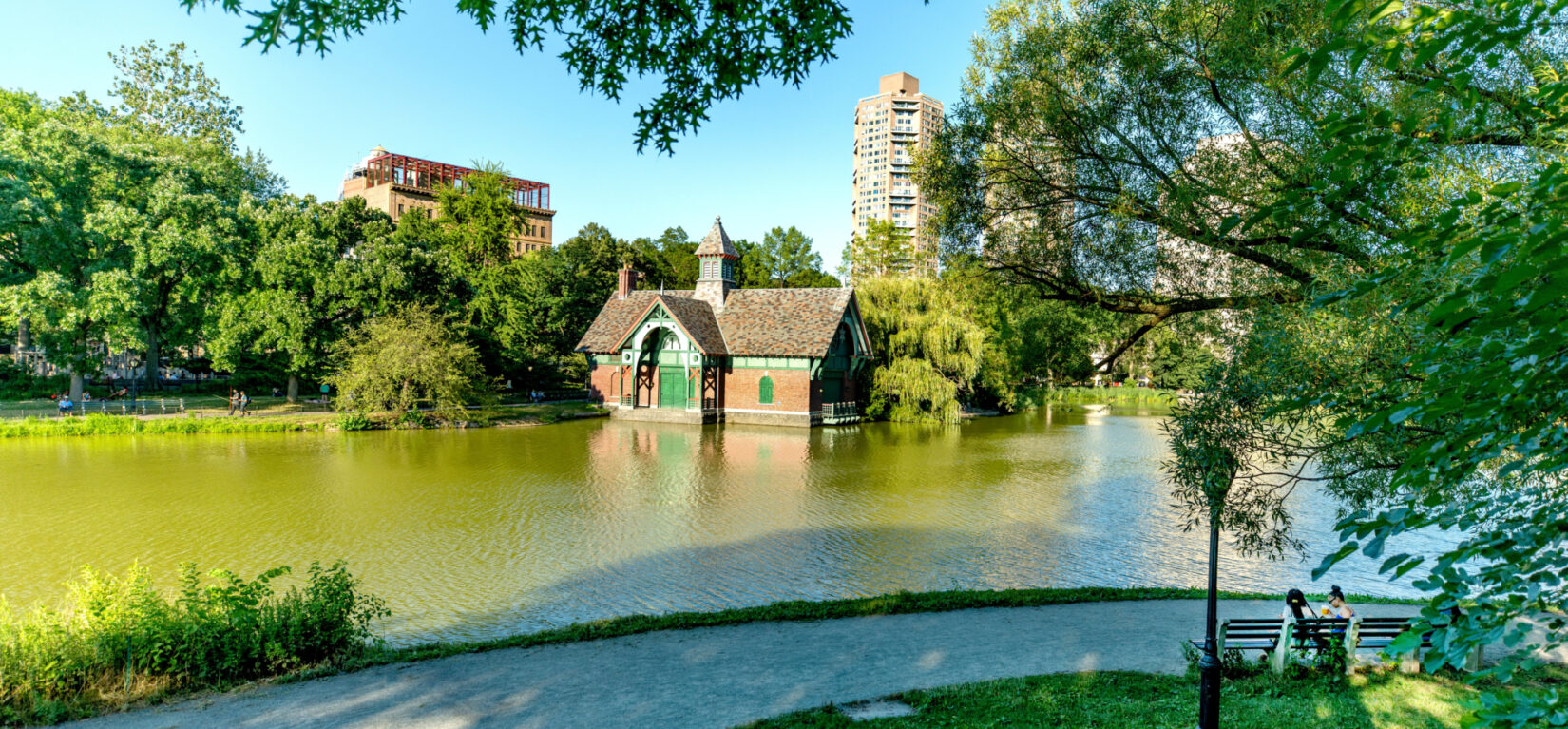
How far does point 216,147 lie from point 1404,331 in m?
52.0

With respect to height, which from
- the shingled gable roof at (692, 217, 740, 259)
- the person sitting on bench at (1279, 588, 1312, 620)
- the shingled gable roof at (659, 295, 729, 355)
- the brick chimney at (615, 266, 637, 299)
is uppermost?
the shingled gable roof at (692, 217, 740, 259)

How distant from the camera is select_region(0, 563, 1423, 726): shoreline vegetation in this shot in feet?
23.2

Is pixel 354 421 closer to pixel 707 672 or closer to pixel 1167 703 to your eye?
pixel 707 672

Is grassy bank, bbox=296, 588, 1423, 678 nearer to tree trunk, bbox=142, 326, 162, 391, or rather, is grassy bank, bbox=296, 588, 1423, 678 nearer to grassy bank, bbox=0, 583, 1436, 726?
grassy bank, bbox=0, 583, 1436, 726

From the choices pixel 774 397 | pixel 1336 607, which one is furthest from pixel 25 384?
pixel 1336 607

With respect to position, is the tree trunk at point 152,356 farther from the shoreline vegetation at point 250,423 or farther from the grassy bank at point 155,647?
the grassy bank at point 155,647

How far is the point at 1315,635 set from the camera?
819cm

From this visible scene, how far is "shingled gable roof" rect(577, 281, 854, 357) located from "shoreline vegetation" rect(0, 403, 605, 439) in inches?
258

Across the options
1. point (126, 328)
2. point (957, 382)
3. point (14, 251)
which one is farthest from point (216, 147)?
point (957, 382)

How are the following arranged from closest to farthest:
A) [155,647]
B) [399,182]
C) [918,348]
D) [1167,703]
Answer: [1167,703] < [155,647] < [918,348] < [399,182]

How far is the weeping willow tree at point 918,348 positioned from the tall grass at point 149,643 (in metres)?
31.3

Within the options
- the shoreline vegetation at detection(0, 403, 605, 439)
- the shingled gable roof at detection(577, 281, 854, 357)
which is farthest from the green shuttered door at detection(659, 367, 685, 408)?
the shoreline vegetation at detection(0, 403, 605, 439)

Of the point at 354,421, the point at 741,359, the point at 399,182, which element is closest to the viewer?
the point at 354,421

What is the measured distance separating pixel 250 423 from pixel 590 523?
66.6ft
